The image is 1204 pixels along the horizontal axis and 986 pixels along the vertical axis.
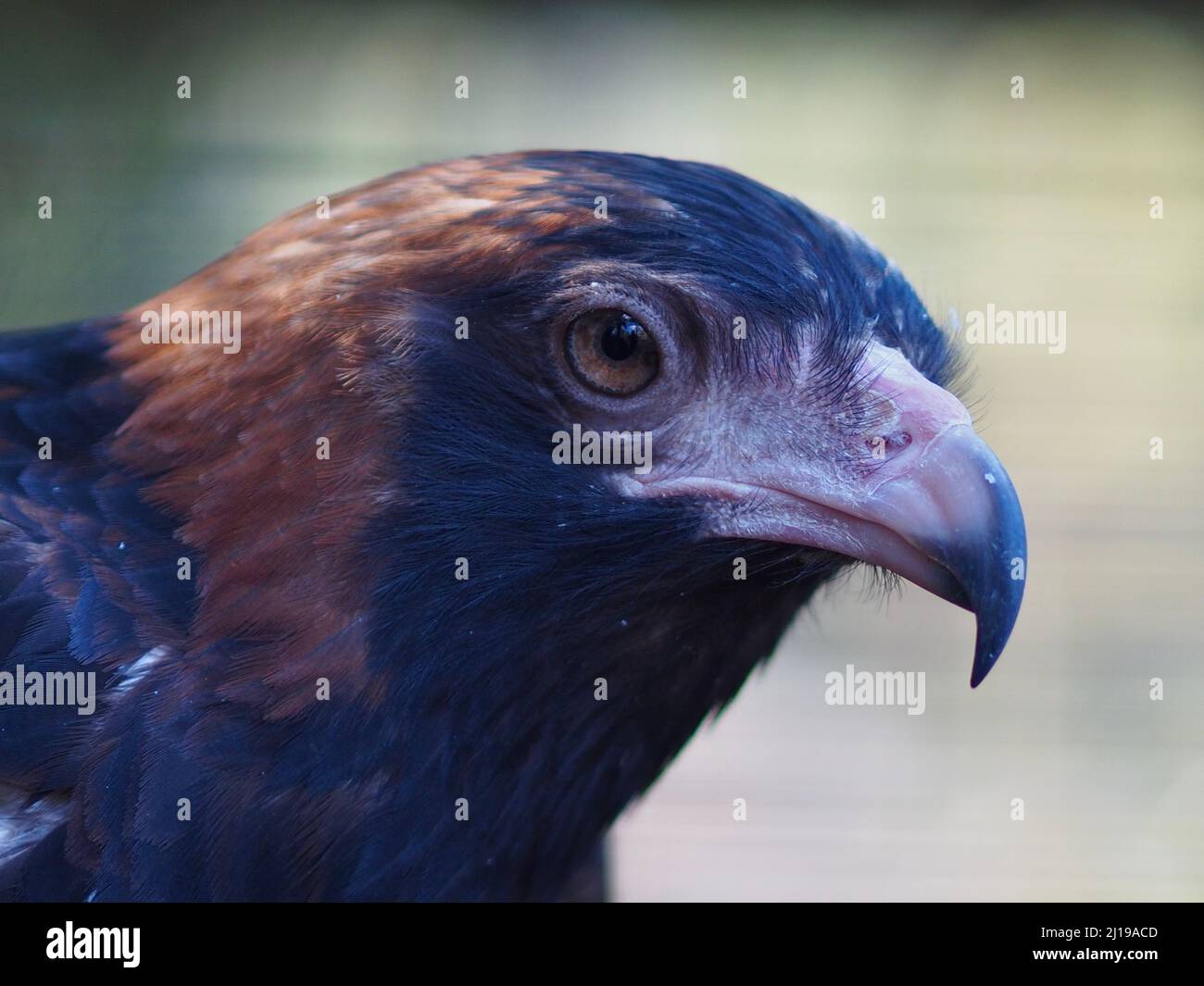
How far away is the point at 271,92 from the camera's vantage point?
18.2 feet

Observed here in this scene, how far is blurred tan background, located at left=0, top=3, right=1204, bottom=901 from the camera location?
212 inches

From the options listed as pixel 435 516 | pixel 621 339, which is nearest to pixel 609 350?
pixel 621 339

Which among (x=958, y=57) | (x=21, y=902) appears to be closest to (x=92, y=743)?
(x=21, y=902)

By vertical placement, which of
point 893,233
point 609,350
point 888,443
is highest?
point 893,233

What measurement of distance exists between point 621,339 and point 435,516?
44 centimetres

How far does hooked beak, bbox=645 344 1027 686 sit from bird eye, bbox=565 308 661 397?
200 mm

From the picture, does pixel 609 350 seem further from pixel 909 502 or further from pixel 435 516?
pixel 909 502

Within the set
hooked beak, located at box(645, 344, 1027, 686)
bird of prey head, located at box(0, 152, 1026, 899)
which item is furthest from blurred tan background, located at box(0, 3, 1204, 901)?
hooked beak, located at box(645, 344, 1027, 686)

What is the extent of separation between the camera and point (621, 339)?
2043 millimetres

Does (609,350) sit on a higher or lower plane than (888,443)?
higher

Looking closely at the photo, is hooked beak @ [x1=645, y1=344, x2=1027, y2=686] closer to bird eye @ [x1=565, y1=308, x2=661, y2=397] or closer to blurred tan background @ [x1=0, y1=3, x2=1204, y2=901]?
bird eye @ [x1=565, y1=308, x2=661, y2=397]

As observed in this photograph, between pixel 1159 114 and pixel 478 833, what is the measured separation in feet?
18.2

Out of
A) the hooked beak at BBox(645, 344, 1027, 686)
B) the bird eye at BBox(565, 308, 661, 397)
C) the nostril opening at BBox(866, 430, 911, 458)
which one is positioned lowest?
the hooked beak at BBox(645, 344, 1027, 686)

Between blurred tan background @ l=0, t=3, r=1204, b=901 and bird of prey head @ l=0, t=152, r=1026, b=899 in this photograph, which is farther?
blurred tan background @ l=0, t=3, r=1204, b=901
